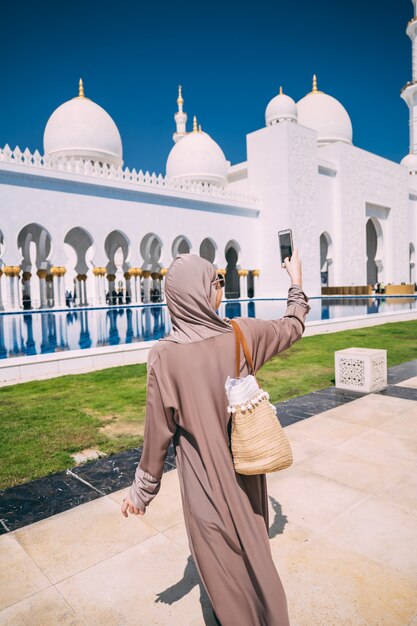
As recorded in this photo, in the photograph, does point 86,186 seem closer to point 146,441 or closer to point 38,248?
point 38,248

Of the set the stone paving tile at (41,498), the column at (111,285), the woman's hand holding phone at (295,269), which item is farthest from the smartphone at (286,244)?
the column at (111,285)

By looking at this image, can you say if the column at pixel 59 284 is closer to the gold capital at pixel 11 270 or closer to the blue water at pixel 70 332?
the gold capital at pixel 11 270

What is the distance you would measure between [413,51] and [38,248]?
25.6 metres

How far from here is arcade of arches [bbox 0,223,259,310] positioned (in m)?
15.8

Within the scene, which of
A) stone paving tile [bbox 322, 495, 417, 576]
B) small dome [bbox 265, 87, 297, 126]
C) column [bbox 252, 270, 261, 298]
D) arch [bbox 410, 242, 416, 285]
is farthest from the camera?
arch [bbox 410, 242, 416, 285]

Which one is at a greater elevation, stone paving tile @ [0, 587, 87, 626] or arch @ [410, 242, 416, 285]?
arch @ [410, 242, 416, 285]

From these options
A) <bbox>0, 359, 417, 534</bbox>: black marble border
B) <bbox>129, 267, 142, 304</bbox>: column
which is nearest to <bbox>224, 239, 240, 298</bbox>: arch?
<bbox>129, 267, 142, 304</bbox>: column

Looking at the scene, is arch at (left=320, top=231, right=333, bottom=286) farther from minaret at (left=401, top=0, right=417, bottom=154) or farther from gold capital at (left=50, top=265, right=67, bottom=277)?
gold capital at (left=50, top=265, right=67, bottom=277)

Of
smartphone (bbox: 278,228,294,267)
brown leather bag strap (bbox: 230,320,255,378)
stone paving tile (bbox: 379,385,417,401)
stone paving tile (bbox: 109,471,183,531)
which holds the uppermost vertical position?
smartphone (bbox: 278,228,294,267)

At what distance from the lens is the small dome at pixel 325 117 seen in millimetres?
25578

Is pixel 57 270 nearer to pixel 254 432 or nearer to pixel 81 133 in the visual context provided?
pixel 81 133

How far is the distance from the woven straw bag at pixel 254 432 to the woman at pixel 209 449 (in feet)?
0.26

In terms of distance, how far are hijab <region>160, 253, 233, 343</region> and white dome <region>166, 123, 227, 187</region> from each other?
74.8ft

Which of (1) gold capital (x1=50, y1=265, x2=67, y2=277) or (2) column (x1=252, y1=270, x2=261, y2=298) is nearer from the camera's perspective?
(1) gold capital (x1=50, y1=265, x2=67, y2=277)
